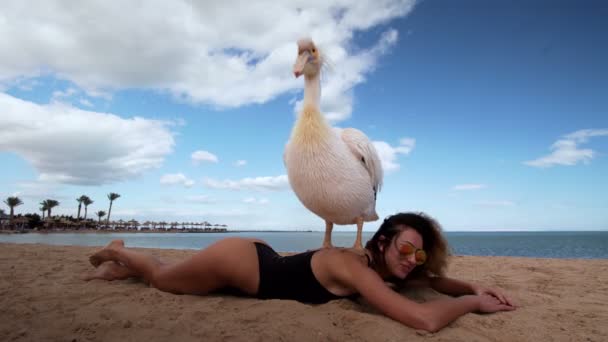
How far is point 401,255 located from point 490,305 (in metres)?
0.90

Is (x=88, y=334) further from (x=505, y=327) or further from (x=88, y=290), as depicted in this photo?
(x=505, y=327)

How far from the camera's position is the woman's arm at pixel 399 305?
98.3 inches

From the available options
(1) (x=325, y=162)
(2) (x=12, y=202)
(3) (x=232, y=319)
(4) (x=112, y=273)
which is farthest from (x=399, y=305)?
(2) (x=12, y=202)

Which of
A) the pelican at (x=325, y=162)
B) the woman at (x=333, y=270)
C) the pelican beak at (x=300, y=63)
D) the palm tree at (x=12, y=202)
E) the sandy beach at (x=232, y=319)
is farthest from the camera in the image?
the palm tree at (x=12, y=202)

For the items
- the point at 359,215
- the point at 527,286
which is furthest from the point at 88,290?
the point at 527,286

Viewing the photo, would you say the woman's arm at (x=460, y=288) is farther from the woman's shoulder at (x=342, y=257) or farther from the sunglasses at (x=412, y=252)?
the woman's shoulder at (x=342, y=257)

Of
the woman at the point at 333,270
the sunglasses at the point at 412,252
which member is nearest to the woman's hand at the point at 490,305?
the woman at the point at 333,270

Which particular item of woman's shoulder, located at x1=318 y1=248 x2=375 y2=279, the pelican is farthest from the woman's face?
the pelican

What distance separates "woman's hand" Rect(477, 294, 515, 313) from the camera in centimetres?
303

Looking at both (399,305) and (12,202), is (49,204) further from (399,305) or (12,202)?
(399,305)

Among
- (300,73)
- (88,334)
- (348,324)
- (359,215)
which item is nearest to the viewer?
(88,334)

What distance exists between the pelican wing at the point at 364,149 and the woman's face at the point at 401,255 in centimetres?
160

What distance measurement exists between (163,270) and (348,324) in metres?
2.02

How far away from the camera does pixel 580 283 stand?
4836 millimetres
